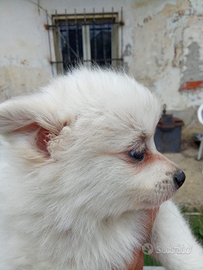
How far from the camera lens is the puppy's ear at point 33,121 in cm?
97

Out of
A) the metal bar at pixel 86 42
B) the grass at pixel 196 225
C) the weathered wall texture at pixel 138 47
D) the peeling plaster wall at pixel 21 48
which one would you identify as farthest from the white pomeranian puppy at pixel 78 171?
the metal bar at pixel 86 42

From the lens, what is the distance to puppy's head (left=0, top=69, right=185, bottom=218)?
104 cm

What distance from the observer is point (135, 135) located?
1070 millimetres

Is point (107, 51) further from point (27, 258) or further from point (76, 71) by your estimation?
point (27, 258)

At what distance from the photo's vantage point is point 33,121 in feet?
3.45

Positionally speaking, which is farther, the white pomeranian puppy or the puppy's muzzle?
the puppy's muzzle

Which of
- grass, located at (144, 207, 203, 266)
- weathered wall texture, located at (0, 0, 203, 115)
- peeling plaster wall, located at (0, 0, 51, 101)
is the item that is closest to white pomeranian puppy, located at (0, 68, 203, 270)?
grass, located at (144, 207, 203, 266)

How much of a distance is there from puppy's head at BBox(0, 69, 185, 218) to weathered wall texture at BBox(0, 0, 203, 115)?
12.6ft

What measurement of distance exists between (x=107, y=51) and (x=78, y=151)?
4.65 metres

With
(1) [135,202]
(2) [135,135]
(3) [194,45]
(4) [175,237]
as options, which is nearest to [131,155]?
(2) [135,135]

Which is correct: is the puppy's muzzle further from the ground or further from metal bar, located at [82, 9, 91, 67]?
metal bar, located at [82, 9, 91, 67]

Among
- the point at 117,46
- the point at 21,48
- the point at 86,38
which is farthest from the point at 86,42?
the point at 21,48

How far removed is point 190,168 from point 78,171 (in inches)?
141

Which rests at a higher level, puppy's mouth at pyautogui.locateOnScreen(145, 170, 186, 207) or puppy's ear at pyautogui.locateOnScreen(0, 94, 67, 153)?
puppy's ear at pyautogui.locateOnScreen(0, 94, 67, 153)
